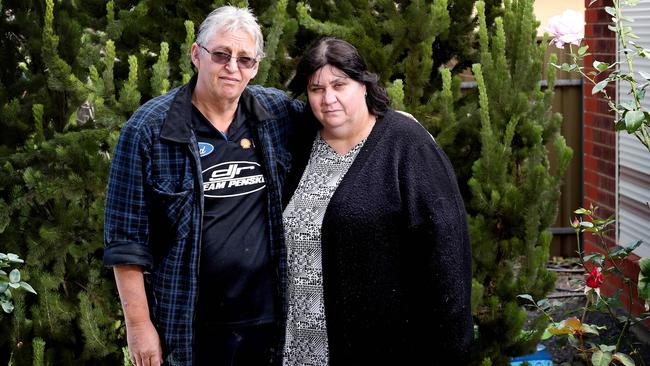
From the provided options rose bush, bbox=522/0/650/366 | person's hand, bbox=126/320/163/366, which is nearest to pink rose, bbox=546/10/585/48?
rose bush, bbox=522/0/650/366

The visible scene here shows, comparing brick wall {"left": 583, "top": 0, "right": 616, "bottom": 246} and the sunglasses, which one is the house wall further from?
the sunglasses

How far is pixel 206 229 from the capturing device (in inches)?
152

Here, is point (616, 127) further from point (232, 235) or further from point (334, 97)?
point (232, 235)

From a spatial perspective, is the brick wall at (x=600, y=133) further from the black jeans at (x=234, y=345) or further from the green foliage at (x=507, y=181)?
the black jeans at (x=234, y=345)

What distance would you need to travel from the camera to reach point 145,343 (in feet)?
12.9

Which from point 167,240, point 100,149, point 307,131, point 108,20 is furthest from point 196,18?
point 167,240

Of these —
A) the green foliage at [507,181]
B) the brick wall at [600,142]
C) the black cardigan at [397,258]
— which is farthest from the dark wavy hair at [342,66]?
the brick wall at [600,142]

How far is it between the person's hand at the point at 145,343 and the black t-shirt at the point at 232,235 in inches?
7.4

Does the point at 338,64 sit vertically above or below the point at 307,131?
above

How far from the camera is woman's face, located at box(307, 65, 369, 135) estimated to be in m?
3.90

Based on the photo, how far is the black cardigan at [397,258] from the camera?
12.5ft

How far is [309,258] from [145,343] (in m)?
0.68

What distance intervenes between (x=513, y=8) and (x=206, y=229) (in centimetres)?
224

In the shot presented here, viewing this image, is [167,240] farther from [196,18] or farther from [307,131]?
[196,18]
